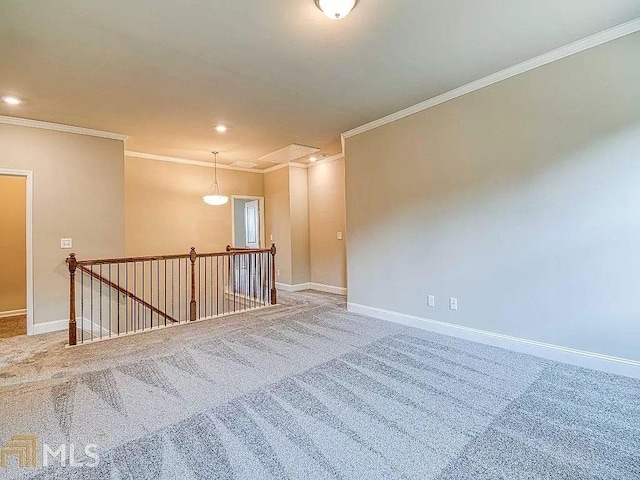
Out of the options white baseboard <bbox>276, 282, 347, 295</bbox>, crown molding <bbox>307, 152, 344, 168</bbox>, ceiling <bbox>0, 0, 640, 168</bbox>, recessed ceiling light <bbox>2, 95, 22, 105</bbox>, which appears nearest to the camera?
ceiling <bbox>0, 0, 640, 168</bbox>

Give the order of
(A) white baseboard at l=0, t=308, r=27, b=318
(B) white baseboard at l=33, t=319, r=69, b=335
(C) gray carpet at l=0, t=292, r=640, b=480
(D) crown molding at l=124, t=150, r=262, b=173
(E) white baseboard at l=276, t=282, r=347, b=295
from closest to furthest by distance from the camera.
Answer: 1. (C) gray carpet at l=0, t=292, r=640, b=480
2. (B) white baseboard at l=33, t=319, r=69, b=335
3. (A) white baseboard at l=0, t=308, r=27, b=318
4. (D) crown molding at l=124, t=150, r=262, b=173
5. (E) white baseboard at l=276, t=282, r=347, b=295

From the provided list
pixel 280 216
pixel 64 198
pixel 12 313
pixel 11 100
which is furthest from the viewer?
pixel 280 216

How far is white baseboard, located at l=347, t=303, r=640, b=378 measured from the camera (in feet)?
8.80

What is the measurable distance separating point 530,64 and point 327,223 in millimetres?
4372

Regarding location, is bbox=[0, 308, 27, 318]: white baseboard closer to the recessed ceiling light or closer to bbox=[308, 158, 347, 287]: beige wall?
A: the recessed ceiling light

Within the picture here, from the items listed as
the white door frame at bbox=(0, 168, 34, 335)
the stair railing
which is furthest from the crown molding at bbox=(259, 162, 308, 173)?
the white door frame at bbox=(0, 168, 34, 335)

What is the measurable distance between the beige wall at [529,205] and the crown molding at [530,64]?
0.05 meters

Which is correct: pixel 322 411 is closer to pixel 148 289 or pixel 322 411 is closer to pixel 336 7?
pixel 336 7

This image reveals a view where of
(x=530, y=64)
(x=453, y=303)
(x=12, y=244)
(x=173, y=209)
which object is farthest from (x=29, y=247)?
(x=530, y=64)

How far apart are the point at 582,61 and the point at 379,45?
5.86ft

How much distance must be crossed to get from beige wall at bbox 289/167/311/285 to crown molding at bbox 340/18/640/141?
2.99 meters

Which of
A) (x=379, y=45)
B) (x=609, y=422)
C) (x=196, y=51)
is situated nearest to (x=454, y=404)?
(x=609, y=422)

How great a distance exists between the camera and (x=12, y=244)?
5582mm

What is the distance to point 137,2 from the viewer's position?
215 centimetres
